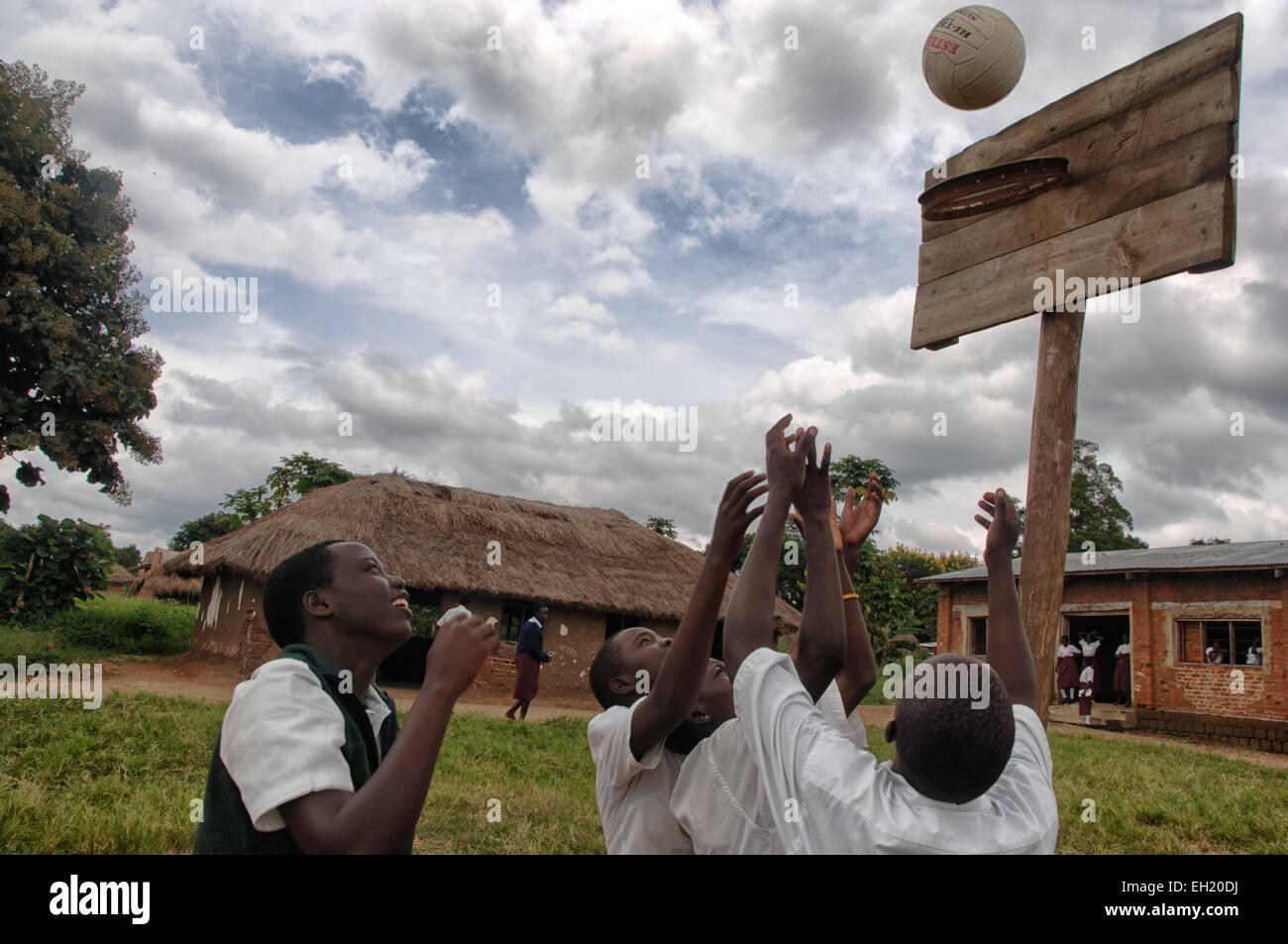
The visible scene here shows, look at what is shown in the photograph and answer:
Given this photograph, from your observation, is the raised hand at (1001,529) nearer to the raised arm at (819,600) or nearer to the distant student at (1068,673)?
the raised arm at (819,600)

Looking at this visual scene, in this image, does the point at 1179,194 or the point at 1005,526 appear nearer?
the point at 1005,526

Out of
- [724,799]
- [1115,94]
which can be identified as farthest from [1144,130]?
[724,799]

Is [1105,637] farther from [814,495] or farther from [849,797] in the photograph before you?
[849,797]

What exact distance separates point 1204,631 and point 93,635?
20.4 m

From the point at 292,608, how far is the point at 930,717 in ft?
4.32

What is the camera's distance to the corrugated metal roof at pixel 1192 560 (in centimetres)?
1406

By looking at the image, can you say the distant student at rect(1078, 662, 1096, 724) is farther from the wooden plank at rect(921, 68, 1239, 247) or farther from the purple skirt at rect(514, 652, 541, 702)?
the wooden plank at rect(921, 68, 1239, 247)

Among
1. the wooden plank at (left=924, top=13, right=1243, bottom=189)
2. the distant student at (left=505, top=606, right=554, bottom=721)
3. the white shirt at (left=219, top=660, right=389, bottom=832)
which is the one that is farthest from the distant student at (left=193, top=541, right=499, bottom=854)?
the distant student at (left=505, top=606, right=554, bottom=721)

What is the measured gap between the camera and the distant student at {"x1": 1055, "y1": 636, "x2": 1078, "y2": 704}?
16891 mm

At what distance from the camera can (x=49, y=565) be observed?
43.5 feet

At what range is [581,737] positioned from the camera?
9.13m

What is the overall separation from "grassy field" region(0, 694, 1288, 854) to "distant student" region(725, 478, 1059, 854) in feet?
12.0
